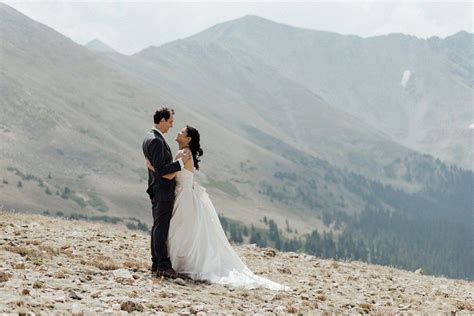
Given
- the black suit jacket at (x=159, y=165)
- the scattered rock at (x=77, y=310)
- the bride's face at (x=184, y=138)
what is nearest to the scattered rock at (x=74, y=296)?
the scattered rock at (x=77, y=310)

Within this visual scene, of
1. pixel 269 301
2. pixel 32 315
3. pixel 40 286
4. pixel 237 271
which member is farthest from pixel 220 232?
pixel 32 315

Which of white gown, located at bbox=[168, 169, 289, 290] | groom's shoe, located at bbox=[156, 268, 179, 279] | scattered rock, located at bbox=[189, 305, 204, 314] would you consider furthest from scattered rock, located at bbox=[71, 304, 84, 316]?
white gown, located at bbox=[168, 169, 289, 290]

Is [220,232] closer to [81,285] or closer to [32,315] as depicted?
[81,285]

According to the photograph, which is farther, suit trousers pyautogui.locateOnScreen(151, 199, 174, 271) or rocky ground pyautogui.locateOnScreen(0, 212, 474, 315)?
suit trousers pyautogui.locateOnScreen(151, 199, 174, 271)

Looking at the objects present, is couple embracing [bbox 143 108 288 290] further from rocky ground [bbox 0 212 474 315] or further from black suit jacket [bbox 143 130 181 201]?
rocky ground [bbox 0 212 474 315]

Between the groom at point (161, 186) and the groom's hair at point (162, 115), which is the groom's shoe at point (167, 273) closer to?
the groom at point (161, 186)

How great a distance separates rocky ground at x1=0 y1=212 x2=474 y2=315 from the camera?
1173cm

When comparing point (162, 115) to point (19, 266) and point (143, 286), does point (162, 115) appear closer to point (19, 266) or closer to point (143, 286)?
point (143, 286)

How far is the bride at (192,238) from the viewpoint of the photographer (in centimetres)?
1634

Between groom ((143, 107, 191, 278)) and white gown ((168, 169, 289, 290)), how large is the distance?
35 cm

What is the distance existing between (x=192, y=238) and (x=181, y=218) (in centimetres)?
72

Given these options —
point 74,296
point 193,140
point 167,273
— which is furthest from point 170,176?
point 74,296

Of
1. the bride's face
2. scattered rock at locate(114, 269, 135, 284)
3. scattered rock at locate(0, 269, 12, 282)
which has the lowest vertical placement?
scattered rock at locate(0, 269, 12, 282)

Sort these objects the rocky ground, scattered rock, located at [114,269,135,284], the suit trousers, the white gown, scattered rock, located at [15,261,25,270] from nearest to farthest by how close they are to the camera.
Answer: the rocky ground → scattered rock, located at [15,261,25,270] → scattered rock, located at [114,269,135,284] → the suit trousers → the white gown
